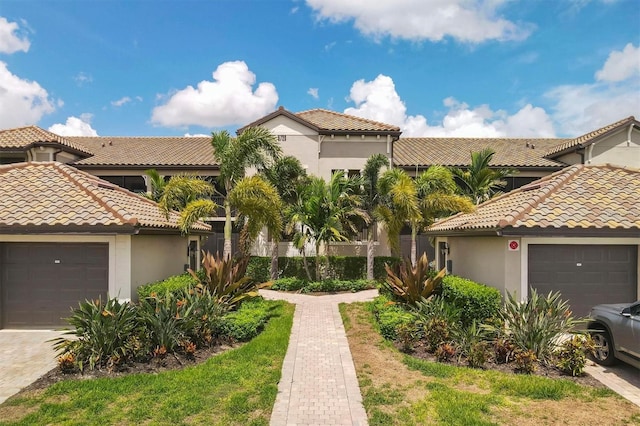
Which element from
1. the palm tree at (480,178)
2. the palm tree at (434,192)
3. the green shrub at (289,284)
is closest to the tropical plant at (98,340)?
the green shrub at (289,284)

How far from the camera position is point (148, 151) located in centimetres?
2680

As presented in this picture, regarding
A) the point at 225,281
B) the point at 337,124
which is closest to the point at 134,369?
the point at 225,281

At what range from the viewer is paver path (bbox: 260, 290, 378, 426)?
5707 mm

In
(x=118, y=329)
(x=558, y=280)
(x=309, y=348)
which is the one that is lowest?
(x=309, y=348)

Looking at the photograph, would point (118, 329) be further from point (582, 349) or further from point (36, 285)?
point (582, 349)

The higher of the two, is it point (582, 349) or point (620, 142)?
point (620, 142)

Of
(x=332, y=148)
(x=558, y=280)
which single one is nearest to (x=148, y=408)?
(x=558, y=280)

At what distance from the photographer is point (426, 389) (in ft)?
22.0

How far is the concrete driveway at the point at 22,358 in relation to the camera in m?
7.03

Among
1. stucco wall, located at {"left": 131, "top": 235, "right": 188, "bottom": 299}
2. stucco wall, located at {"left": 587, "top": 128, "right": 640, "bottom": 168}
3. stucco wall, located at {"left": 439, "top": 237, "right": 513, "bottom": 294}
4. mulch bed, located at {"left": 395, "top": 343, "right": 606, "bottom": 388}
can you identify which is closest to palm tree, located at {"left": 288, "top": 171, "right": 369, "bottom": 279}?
stucco wall, located at {"left": 439, "top": 237, "right": 513, "bottom": 294}

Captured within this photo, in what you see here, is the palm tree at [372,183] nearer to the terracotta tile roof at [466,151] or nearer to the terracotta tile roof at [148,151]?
the terracotta tile roof at [466,151]

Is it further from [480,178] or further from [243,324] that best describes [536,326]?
[480,178]

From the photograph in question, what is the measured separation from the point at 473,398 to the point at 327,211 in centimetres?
1236

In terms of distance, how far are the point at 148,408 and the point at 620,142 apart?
89.2 ft
